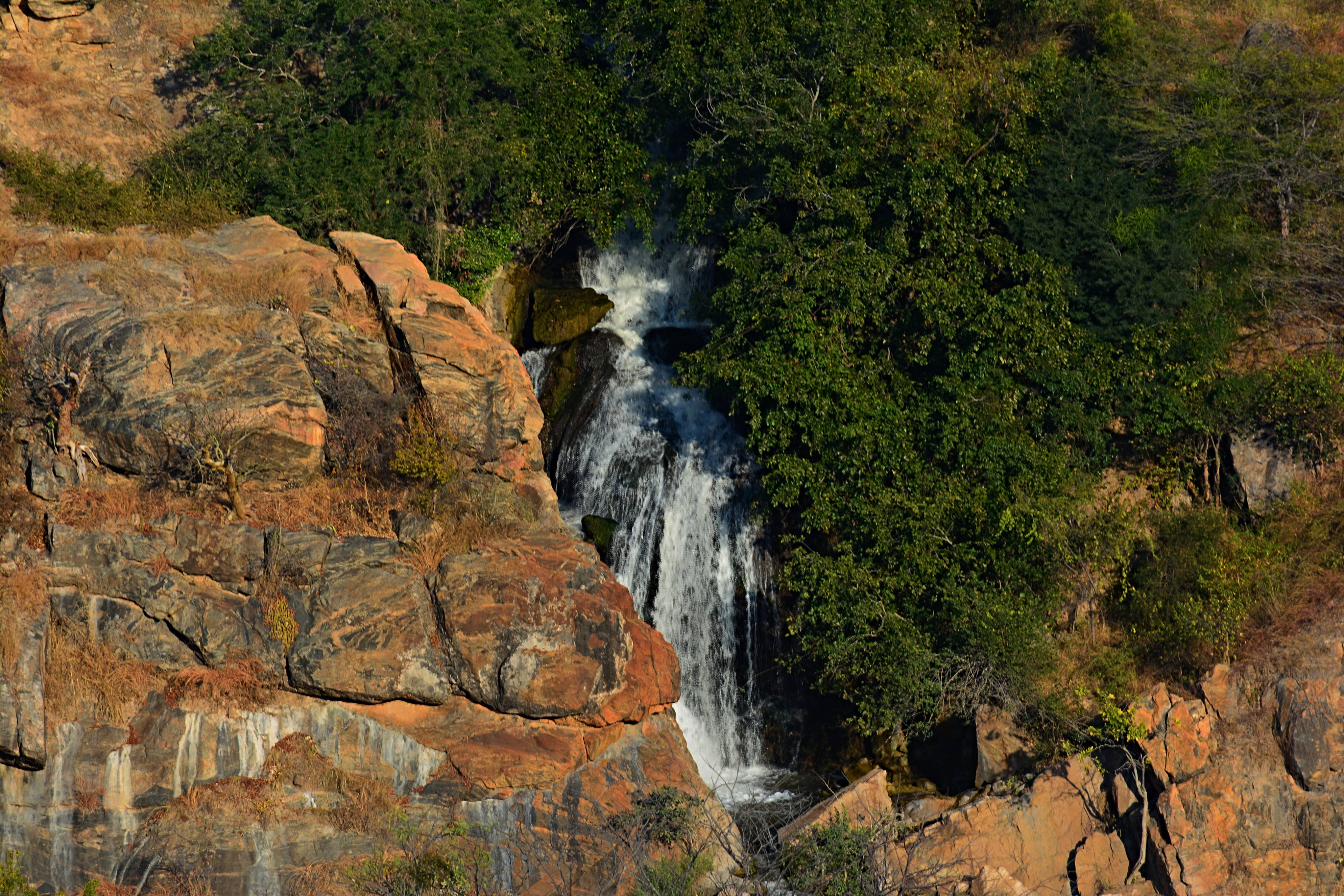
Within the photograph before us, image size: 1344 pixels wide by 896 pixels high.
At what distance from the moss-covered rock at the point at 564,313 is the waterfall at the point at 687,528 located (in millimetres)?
1127

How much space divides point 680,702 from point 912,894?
6.28 metres

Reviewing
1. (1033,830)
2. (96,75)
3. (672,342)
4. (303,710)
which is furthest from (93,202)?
(1033,830)

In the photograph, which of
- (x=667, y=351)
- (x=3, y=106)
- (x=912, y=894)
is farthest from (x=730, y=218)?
(x=3, y=106)

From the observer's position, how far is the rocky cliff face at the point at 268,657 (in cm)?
1680

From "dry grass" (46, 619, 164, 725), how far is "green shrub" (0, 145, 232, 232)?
338 inches

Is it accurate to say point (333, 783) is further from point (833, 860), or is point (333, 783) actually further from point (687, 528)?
point (687, 528)

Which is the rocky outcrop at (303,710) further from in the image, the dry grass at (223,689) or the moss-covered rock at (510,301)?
the moss-covered rock at (510,301)

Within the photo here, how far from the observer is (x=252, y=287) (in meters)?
20.6

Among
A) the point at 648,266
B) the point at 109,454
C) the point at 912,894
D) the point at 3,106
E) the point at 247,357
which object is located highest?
the point at 3,106

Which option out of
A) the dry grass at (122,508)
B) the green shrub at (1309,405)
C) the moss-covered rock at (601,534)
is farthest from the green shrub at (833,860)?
the green shrub at (1309,405)

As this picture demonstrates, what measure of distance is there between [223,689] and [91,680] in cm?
178

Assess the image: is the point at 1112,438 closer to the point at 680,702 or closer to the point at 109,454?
the point at 680,702

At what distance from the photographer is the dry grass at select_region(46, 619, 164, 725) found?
666 inches

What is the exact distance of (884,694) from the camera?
21.1 metres
